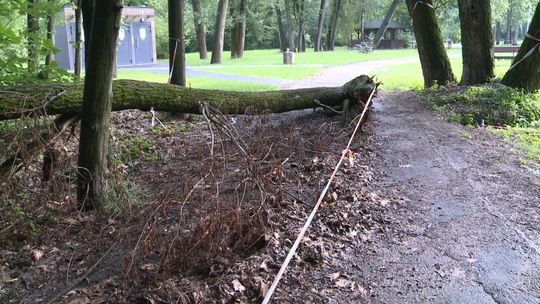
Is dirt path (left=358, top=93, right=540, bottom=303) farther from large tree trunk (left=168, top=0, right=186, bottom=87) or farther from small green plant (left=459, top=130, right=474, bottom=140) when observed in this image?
large tree trunk (left=168, top=0, right=186, bottom=87)

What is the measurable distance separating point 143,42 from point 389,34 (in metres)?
37.1

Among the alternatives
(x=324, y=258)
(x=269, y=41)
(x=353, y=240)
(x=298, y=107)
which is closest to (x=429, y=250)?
(x=353, y=240)

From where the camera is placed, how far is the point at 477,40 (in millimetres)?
12906

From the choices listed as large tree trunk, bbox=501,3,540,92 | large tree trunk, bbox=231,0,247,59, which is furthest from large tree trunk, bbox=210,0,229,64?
large tree trunk, bbox=501,3,540,92

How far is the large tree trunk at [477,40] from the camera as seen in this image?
1267cm

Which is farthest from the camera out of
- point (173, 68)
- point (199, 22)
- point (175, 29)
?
point (199, 22)

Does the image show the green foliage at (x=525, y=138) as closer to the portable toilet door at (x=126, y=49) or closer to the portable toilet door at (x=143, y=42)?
the portable toilet door at (x=126, y=49)

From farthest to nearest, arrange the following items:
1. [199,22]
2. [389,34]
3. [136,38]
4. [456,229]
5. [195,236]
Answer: [389,34] → [136,38] → [199,22] → [456,229] → [195,236]

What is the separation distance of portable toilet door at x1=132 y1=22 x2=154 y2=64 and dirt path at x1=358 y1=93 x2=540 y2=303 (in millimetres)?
28718

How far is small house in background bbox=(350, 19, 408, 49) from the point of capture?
58.6 m

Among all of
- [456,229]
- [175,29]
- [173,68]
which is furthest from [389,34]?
[456,229]

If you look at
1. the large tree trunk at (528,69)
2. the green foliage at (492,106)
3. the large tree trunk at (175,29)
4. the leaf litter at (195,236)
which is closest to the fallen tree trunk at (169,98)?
the leaf litter at (195,236)

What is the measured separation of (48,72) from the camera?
7.01 metres

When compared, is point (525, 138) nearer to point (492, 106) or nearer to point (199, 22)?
point (492, 106)
